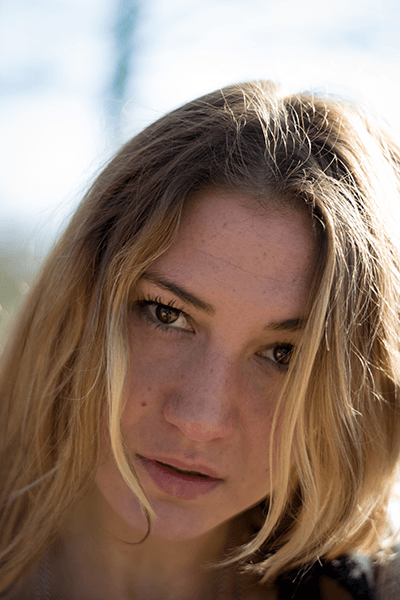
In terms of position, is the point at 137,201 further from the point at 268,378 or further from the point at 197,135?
the point at 268,378

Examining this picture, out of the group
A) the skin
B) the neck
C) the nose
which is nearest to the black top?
the neck

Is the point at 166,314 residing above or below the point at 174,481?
above

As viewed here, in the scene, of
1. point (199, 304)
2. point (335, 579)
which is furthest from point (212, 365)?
point (335, 579)

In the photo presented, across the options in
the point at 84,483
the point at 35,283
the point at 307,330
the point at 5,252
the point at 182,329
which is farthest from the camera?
the point at 5,252

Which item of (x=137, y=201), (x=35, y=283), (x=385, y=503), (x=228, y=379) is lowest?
(x=385, y=503)

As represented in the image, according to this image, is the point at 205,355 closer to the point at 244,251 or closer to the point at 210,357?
the point at 210,357

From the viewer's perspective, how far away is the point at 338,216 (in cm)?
135

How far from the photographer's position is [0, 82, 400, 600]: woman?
1.33 m

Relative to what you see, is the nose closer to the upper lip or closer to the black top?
the upper lip

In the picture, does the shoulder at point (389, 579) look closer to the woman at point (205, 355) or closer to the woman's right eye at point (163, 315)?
the woman at point (205, 355)

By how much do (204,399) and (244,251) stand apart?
0.37 meters

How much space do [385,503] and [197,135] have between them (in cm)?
126

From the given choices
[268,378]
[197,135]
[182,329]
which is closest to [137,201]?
[197,135]

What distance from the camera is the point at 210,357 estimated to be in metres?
1.35
